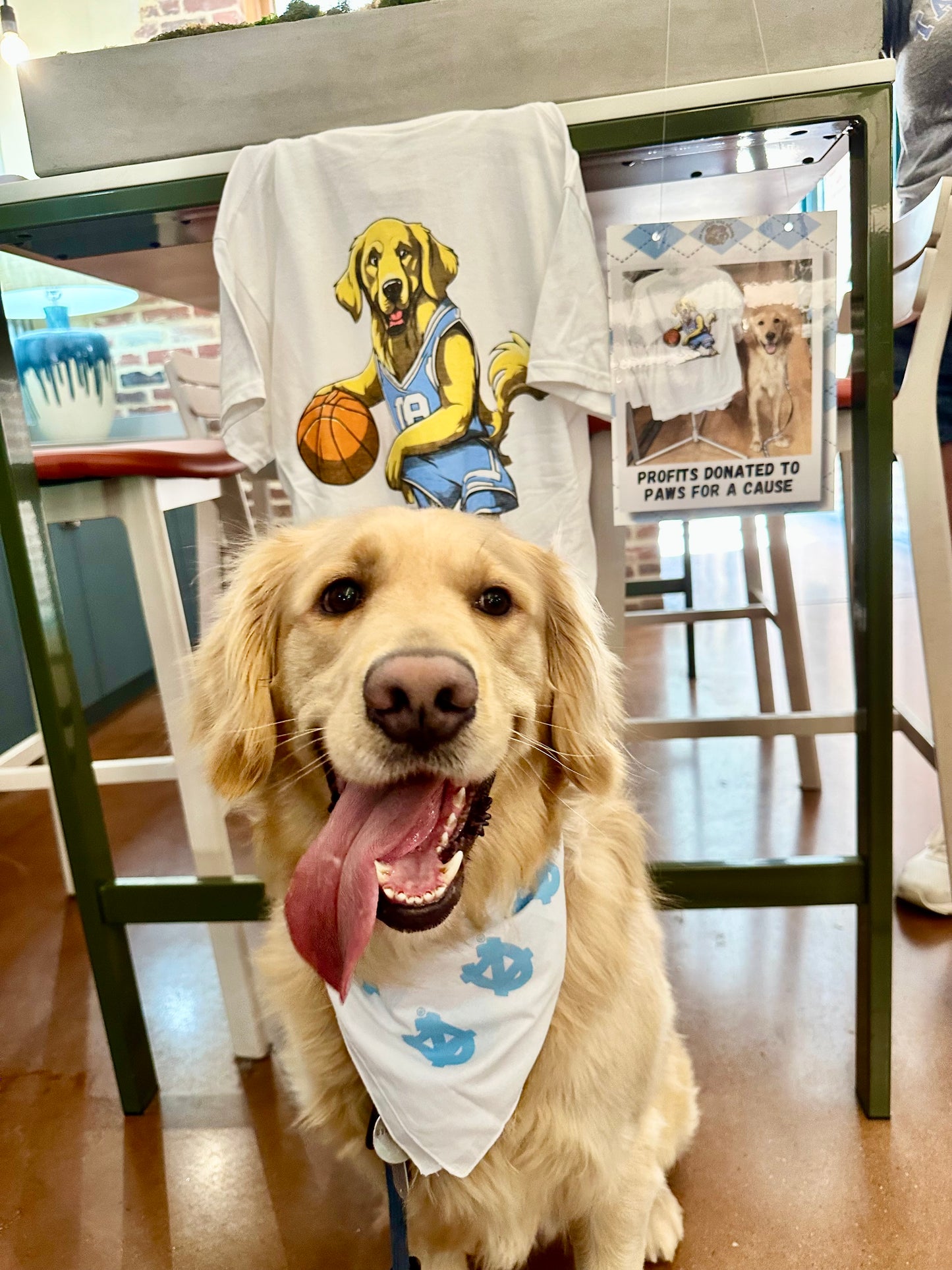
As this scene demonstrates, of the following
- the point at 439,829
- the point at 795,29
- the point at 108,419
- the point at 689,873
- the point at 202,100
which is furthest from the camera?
the point at 108,419

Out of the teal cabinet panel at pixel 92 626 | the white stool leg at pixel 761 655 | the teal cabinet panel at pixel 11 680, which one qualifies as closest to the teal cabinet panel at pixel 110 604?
the teal cabinet panel at pixel 92 626

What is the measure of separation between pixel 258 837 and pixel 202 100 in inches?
39.5

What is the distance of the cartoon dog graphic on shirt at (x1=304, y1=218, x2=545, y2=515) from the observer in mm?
1216

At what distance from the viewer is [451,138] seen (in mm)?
1160

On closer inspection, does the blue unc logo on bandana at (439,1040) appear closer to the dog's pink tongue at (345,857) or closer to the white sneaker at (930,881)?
the dog's pink tongue at (345,857)

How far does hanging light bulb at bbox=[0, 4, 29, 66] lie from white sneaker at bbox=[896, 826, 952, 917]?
7.17ft

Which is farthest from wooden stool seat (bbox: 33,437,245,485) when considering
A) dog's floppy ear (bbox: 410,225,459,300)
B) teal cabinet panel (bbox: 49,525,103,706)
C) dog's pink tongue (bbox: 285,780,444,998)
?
teal cabinet panel (bbox: 49,525,103,706)

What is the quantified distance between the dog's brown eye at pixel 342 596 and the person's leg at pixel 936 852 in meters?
1.23

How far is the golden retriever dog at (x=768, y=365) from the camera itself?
1153 millimetres

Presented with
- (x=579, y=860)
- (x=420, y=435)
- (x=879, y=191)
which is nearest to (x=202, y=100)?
(x=420, y=435)

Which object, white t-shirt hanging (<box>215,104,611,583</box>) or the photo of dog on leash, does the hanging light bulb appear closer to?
white t-shirt hanging (<box>215,104,611,583</box>)

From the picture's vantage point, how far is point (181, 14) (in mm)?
1272

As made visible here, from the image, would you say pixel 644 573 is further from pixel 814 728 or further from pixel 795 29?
pixel 795 29

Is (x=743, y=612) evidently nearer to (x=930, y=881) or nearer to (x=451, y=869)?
(x=930, y=881)
